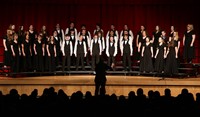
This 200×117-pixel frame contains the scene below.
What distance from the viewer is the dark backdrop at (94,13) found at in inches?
594

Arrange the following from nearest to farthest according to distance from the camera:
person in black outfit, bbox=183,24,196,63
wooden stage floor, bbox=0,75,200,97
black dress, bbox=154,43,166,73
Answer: wooden stage floor, bbox=0,75,200,97, black dress, bbox=154,43,166,73, person in black outfit, bbox=183,24,196,63

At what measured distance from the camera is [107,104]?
4.63 m

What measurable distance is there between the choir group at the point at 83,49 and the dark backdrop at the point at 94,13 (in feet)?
6.14

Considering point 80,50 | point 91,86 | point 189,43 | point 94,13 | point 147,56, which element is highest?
point 94,13

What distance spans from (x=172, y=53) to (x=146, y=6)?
397 cm

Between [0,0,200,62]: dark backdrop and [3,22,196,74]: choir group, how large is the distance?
1873 mm

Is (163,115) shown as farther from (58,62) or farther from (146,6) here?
(146,6)

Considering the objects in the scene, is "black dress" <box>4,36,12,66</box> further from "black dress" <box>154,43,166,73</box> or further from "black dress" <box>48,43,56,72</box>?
"black dress" <box>154,43,166,73</box>

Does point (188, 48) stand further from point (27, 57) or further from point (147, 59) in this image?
point (27, 57)

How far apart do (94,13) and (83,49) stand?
2819 millimetres

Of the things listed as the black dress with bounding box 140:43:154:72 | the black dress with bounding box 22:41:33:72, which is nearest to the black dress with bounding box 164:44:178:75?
the black dress with bounding box 140:43:154:72

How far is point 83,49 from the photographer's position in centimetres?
1323

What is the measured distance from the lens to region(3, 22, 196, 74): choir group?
12.3m

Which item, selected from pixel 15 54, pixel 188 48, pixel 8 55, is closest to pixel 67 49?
pixel 15 54
